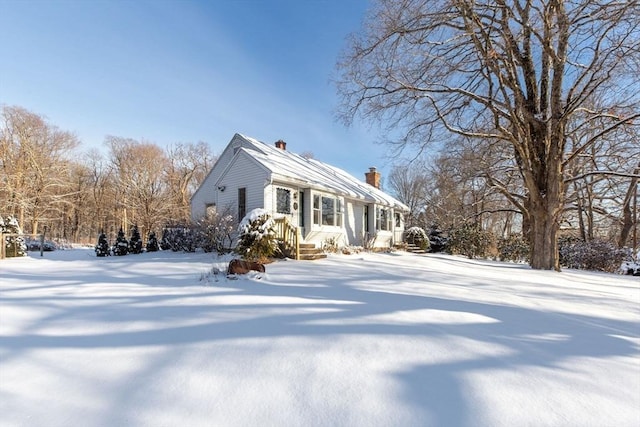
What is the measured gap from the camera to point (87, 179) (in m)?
36.5

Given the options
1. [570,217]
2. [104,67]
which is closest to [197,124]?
[104,67]

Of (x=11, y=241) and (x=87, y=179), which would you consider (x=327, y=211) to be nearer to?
(x=11, y=241)

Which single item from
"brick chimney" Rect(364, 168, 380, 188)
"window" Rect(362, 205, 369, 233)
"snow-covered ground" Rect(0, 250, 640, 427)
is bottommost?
"snow-covered ground" Rect(0, 250, 640, 427)

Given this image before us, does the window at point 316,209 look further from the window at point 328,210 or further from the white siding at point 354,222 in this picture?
the white siding at point 354,222

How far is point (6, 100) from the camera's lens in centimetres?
2594

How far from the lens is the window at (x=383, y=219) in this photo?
18906 mm

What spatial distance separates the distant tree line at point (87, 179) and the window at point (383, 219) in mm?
12260

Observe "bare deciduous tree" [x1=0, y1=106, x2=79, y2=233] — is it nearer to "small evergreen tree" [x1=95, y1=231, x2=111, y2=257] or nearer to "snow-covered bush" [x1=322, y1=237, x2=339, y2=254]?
"small evergreen tree" [x1=95, y1=231, x2=111, y2=257]

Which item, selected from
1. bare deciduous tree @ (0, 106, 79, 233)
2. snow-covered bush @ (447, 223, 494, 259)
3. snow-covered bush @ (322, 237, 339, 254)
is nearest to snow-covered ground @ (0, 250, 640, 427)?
snow-covered bush @ (322, 237, 339, 254)

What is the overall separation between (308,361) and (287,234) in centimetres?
782

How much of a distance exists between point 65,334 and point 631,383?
5027 millimetres

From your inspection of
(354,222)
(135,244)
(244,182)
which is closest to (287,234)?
(244,182)

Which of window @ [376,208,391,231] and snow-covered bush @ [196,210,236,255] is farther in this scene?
window @ [376,208,391,231]

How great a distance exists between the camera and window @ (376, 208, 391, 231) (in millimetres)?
18906
